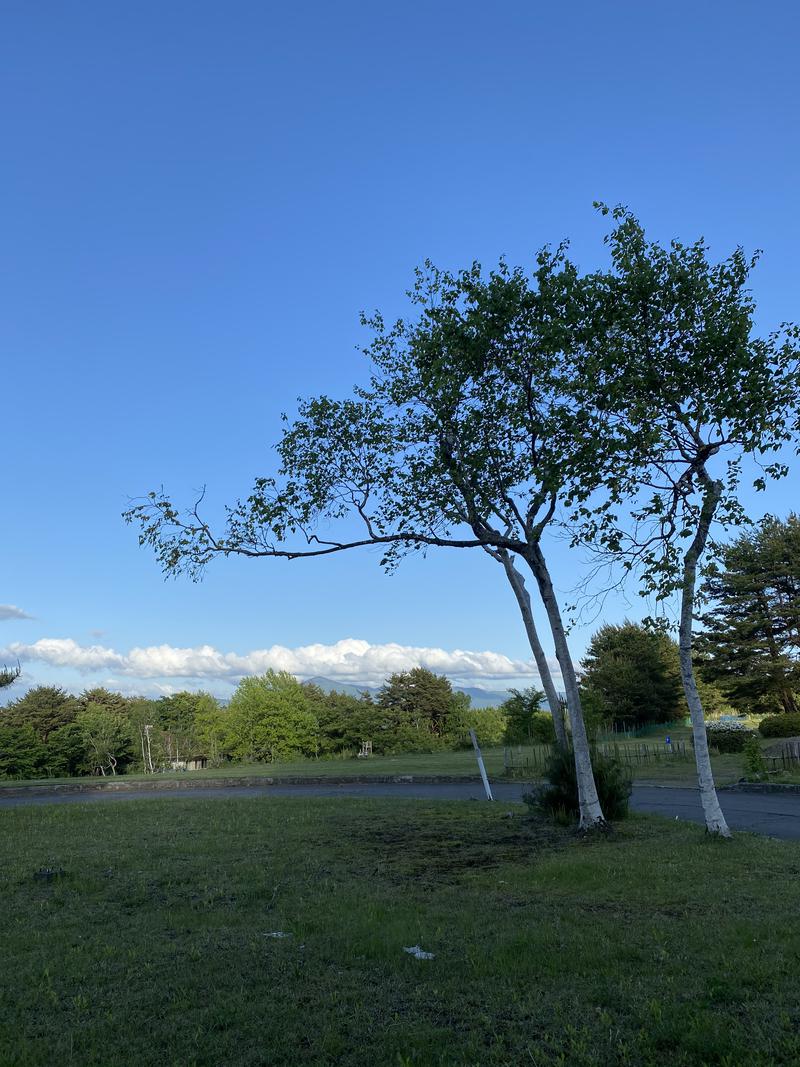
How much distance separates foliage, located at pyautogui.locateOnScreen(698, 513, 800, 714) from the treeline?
21761 mm

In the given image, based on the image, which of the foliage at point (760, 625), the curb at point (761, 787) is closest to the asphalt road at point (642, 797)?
the curb at point (761, 787)

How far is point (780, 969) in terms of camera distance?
5617 millimetres

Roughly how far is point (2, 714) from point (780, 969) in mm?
80689

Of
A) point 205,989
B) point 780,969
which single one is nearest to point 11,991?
point 205,989

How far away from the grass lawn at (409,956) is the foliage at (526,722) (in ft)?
82.0

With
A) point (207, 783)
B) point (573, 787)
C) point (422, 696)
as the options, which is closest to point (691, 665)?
point (573, 787)

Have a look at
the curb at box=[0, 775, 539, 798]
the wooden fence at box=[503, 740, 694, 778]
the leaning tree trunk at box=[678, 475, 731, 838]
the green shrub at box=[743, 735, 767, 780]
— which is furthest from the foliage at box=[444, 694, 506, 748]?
the leaning tree trunk at box=[678, 475, 731, 838]

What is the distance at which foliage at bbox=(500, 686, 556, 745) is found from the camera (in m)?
36.8

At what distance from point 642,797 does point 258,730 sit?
166 feet

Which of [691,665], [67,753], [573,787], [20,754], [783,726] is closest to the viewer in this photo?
[691,665]

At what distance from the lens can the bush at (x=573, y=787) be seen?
14.4 metres

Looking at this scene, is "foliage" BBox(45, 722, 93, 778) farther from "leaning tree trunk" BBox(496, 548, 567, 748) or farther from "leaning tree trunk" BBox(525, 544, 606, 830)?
"leaning tree trunk" BBox(525, 544, 606, 830)

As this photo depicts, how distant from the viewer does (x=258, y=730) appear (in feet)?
215

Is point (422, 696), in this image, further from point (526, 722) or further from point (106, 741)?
point (526, 722)
